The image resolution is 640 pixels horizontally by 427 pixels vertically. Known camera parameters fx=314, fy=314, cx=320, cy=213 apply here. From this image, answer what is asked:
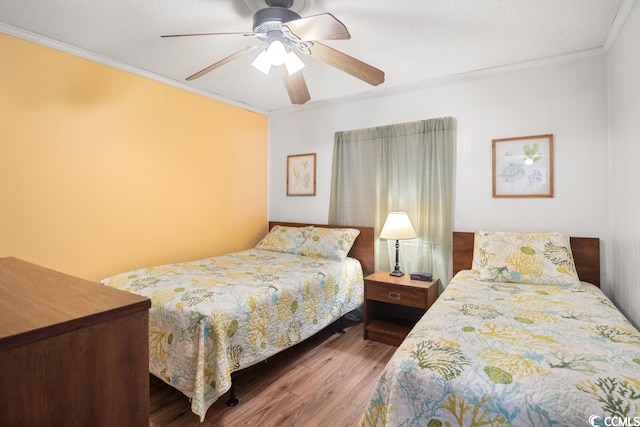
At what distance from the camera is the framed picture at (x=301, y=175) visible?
369cm

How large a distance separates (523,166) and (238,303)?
8.06ft

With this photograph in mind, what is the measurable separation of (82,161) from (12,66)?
0.70 m

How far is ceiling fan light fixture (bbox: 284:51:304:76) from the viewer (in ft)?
6.37

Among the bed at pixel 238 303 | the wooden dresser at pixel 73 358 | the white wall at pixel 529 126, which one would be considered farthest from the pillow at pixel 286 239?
the wooden dresser at pixel 73 358

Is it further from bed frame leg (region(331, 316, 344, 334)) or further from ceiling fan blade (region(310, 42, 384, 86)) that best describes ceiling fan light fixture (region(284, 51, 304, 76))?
bed frame leg (region(331, 316, 344, 334))

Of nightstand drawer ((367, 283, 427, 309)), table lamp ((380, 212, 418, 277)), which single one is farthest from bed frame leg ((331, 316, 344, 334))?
table lamp ((380, 212, 418, 277))

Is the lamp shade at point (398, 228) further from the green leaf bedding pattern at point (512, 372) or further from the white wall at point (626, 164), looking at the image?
the white wall at point (626, 164)

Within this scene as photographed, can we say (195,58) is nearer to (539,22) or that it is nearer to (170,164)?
(170,164)

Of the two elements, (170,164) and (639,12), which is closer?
(639,12)

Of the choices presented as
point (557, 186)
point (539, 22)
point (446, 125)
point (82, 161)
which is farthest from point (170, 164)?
point (557, 186)

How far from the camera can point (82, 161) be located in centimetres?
244

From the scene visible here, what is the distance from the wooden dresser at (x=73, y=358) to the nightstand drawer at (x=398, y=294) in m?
2.17

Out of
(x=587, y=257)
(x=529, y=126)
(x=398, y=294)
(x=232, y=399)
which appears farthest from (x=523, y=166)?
(x=232, y=399)

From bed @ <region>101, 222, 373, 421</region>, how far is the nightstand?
0.22 metres
